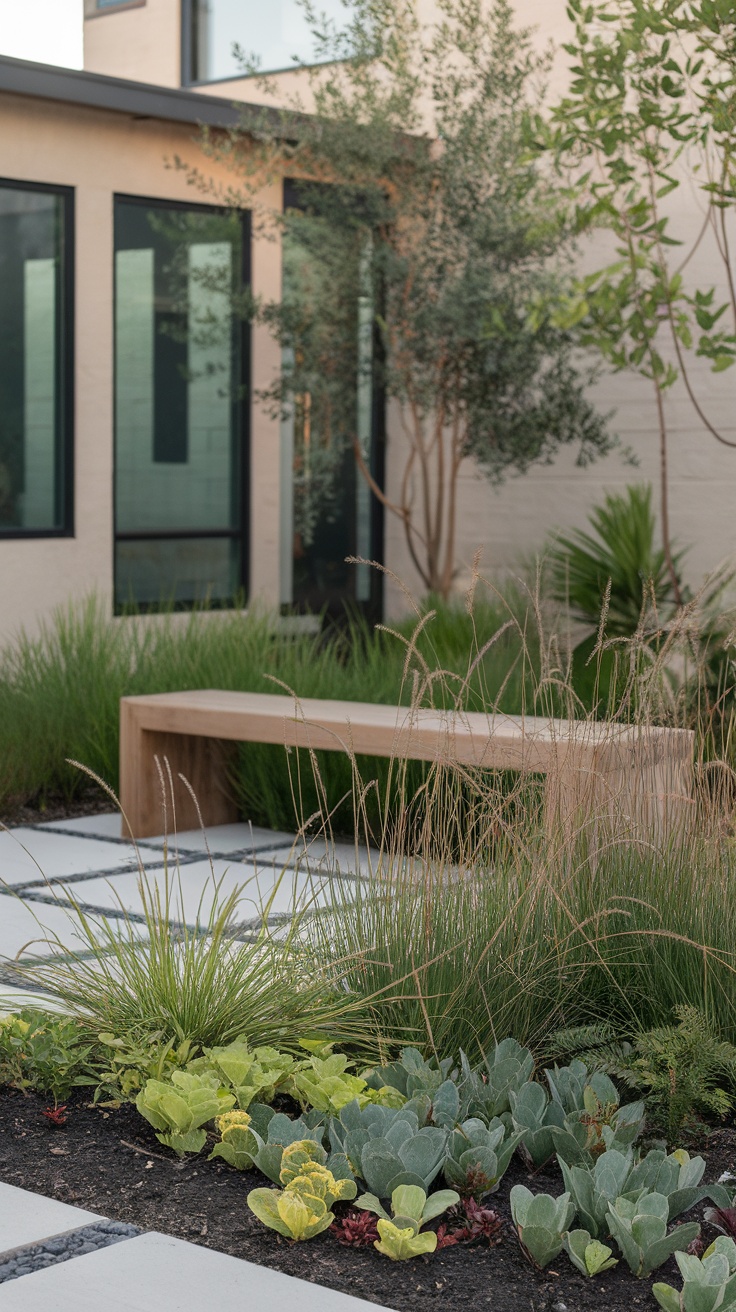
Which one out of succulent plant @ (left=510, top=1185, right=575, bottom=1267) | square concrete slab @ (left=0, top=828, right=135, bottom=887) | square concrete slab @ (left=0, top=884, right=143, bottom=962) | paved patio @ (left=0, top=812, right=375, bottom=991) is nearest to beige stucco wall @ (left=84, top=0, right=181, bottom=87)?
paved patio @ (left=0, top=812, right=375, bottom=991)

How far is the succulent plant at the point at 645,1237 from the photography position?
2.17m

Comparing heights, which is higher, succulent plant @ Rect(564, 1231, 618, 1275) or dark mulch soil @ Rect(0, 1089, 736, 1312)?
succulent plant @ Rect(564, 1231, 618, 1275)

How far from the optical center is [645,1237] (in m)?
2.19

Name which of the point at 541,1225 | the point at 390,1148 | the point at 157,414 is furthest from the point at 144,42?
the point at 541,1225

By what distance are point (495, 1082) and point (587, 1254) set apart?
53cm

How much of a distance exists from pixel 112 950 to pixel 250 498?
248 inches

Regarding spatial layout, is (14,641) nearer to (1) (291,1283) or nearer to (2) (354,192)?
(2) (354,192)

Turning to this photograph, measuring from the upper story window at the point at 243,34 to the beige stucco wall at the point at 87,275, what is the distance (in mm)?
1985

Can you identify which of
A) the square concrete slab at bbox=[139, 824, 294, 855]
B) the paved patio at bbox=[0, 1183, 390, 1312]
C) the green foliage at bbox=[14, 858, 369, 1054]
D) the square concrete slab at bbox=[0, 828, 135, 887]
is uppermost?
the green foliage at bbox=[14, 858, 369, 1054]

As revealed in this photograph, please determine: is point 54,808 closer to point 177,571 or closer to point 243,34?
point 177,571

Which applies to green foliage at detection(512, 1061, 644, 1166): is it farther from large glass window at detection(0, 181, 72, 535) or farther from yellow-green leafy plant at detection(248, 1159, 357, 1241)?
large glass window at detection(0, 181, 72, 535)

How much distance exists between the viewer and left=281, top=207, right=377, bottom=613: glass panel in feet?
28.7

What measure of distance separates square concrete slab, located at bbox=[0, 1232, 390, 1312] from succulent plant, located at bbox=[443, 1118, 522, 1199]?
14.2 inches

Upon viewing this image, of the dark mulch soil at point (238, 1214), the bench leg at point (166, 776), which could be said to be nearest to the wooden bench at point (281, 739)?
the bench leg at point (166, 776)
